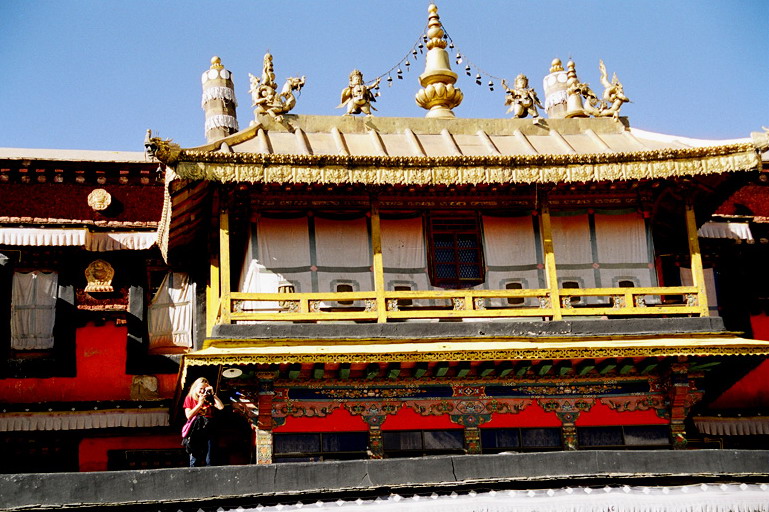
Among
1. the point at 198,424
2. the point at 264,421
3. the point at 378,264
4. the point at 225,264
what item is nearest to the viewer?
the point at 198,424

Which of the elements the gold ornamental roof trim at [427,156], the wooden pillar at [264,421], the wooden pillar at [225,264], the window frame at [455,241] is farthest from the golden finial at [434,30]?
the wooden pillar at [264,421]

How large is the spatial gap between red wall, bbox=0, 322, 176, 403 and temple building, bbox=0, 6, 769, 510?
0.12 ft

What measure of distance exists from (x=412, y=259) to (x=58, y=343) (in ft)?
21.3

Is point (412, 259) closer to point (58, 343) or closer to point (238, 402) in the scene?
point (238, 402)

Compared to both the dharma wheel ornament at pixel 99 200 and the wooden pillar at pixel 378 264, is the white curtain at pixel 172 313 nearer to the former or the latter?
the dharma wheel ornament at pixel 99 200

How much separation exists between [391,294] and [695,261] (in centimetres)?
443

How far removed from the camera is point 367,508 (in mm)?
10781

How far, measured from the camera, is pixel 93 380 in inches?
714

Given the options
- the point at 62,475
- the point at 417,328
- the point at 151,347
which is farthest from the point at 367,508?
the point at 151,347

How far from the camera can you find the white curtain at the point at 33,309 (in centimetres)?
1817

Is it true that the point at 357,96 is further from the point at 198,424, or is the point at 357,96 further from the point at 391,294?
the point at 198,424

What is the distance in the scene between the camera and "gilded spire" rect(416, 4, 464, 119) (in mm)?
18500

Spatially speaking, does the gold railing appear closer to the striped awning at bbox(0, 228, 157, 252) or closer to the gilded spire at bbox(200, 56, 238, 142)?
the striped awning at bbox(0, 228, 157, 252)

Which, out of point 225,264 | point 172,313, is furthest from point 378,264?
point 172,313
